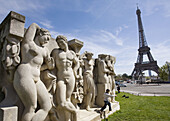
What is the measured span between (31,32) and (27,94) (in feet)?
5.59

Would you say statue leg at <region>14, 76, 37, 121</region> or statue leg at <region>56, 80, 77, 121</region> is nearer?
statue leg at <region>14, 76, 37, 121</region>

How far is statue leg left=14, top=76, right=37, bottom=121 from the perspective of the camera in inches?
114

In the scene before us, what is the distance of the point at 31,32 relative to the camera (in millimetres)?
3412

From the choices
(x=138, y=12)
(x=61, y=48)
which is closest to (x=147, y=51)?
(x=138, y=12)

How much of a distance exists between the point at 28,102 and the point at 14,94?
0.45 m

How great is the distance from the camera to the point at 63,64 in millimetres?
4164

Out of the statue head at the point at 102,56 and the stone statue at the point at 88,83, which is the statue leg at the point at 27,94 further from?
the statue head at the point at 102,56

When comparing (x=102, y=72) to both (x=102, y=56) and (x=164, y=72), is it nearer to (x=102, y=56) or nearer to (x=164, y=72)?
(x=102, y=56)

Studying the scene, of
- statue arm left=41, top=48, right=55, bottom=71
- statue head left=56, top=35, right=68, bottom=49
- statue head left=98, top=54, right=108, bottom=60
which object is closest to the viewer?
statue arm left=41, top=48, right=55, bottom=71

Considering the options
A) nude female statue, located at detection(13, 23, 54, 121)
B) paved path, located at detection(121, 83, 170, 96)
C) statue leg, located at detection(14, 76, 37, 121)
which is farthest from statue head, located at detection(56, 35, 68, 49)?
paved path, located at detection(121, 83, 170, 96)

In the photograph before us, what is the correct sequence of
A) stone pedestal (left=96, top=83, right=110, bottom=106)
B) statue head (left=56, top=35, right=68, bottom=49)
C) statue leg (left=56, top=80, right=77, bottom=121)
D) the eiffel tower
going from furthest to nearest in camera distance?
the eiffel tower < stone pedestal (left=96, top=83, right=110, bottom=106) < statue head (left=56, top=35, right=68, bottom=49) < statue leg (left=56, top=80, right=77, bottom=121)

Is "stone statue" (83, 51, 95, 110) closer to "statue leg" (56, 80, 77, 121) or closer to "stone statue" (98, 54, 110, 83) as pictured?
"stone statue" (98, 54, 110, 83)

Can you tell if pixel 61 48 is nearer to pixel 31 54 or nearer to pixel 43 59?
pixel 43 59

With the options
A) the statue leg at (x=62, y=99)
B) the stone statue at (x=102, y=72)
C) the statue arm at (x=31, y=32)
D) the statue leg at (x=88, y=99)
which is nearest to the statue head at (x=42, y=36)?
the statue arm at (x=31, y=32)
